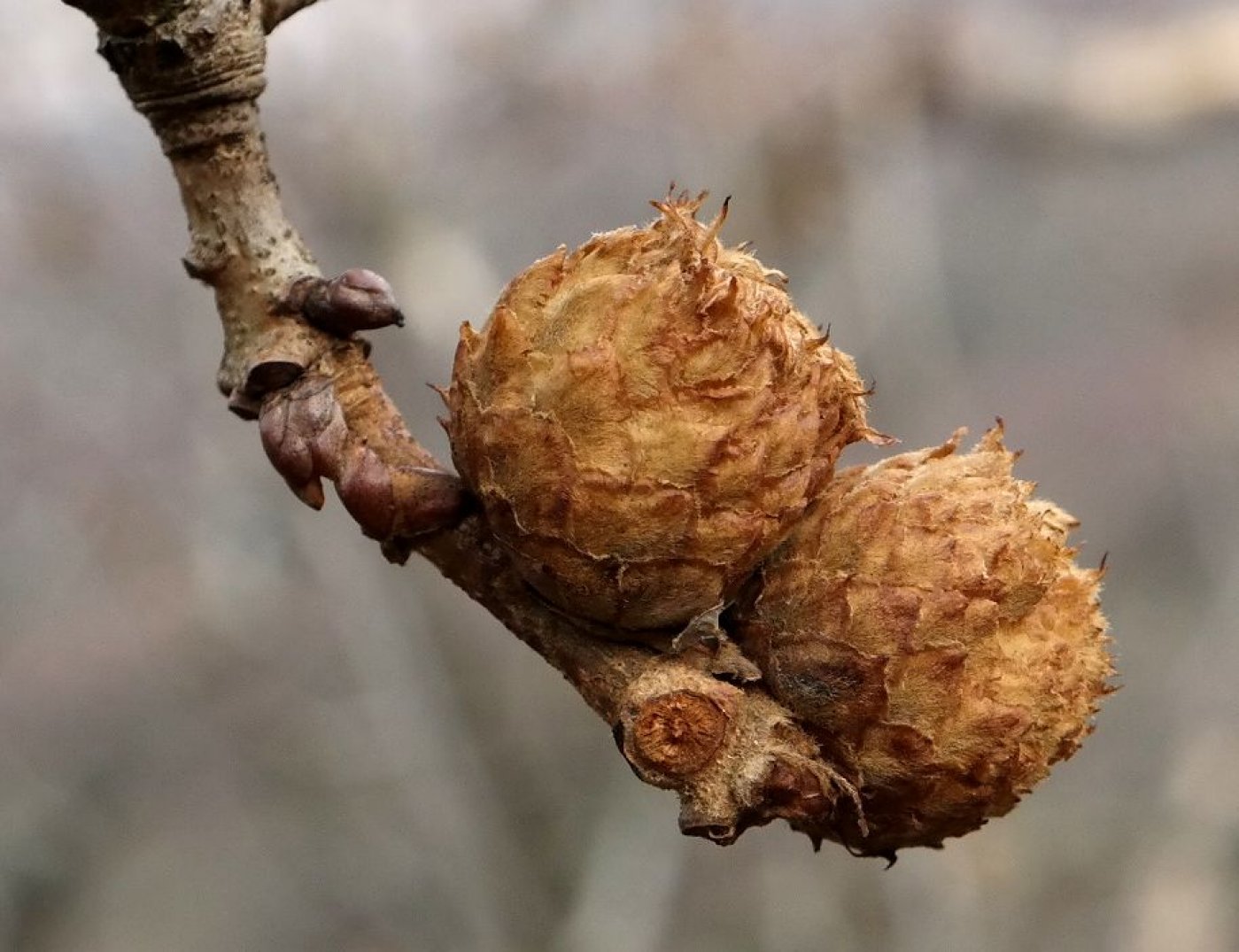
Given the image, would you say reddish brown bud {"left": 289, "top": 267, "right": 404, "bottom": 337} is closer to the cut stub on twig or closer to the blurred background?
the cut stub on twig

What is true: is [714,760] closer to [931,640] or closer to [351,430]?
[931,640]

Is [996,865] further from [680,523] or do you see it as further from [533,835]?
[680,523]

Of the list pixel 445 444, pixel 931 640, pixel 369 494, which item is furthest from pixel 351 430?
pixel 445 444

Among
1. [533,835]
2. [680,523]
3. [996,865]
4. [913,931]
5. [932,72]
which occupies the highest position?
[932,72]

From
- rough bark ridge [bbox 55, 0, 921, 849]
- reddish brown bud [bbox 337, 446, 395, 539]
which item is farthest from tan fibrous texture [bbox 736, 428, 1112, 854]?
reddish brown bud [bbox 337, 446, 395, 539]

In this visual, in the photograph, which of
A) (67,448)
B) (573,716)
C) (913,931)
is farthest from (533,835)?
(67,448)

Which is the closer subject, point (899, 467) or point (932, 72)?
point (899, 467)

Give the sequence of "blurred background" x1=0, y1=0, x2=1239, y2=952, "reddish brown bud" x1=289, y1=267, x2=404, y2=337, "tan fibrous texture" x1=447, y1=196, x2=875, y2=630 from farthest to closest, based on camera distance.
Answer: "blurred background" x1=0, y1=0, x2=1239, y2=952
"reddish brown bud" x1=289, y1=267, x2=404, y2=337
"tan fibrous texture" x1=447, y1=196, x2=875, y2=630
